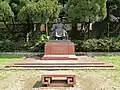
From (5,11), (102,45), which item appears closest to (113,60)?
(102,45)

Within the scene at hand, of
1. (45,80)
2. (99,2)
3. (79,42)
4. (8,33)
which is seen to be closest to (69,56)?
(79,42)

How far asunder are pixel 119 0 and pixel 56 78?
1000 centimetres

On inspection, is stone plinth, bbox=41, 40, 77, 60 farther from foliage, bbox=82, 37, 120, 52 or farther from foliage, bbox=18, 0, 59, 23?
foliage, bbox=82, 37, 120, 52

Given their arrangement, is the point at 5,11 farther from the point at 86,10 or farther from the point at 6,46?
the point at 86,10

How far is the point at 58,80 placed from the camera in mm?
6711

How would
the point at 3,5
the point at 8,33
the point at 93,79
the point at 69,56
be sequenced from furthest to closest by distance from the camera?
the point at 8,33
the point at 3,5
the point at 69,56
the point at 93,79

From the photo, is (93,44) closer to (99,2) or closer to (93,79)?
(99,2)

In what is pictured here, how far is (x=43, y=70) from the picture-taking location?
377 inches

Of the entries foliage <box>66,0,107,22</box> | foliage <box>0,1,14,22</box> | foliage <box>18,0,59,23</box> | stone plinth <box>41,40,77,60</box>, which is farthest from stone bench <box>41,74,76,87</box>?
foliage <box>0,1,14,22</box>

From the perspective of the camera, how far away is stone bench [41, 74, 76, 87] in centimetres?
648

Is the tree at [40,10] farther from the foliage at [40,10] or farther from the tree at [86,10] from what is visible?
the tree at [86,10]

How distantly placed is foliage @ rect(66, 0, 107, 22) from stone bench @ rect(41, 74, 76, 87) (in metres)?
7.85

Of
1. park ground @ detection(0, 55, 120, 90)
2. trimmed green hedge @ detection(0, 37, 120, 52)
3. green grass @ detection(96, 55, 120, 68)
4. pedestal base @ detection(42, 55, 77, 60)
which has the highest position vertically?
trimmed green hedge @ detection(0, 37, 120, 52)

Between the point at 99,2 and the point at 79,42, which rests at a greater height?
the point at 99,2
